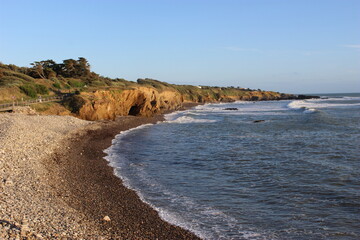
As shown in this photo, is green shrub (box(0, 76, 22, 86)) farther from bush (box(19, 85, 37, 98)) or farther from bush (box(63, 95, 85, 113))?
bush (box(63, 95, 85, 113))

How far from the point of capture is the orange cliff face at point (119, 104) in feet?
130

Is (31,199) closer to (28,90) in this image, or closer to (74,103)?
(74,103)

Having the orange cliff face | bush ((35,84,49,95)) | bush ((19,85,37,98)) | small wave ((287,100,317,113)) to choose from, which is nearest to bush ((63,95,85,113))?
the orange cliff face

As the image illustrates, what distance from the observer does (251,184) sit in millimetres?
14734

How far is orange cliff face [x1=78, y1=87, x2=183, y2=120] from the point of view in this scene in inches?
1558

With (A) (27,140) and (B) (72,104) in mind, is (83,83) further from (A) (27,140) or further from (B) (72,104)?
(A) (27,140)

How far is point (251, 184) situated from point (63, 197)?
27.7 ft

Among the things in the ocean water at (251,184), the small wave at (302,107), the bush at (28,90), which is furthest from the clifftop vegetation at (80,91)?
the small wave at (302,107)

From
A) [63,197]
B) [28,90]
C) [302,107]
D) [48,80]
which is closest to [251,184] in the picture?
[63,197]

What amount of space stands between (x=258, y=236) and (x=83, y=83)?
2169 inches

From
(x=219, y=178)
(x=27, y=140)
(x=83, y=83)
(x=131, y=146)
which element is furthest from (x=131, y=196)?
(x=83, y=83)

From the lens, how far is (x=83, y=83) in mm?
59344

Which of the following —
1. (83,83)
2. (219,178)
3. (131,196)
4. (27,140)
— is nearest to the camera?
(131,196)

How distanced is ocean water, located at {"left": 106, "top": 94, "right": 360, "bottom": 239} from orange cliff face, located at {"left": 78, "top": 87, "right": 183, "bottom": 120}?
46.5 ft
